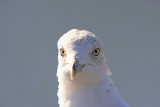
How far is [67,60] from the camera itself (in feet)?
4.37

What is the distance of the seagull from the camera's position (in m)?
1.33

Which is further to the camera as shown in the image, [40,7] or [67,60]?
[40,7]

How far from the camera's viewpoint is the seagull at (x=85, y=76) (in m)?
1.33

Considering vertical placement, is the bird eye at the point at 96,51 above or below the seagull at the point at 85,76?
above

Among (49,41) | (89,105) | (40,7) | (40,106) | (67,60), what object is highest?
(40,7)

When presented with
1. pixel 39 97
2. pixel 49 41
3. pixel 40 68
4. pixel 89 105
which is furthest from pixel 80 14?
pixel 89 105

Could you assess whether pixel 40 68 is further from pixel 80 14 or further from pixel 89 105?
pixel 89 105

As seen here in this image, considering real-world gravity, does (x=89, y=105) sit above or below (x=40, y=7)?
below

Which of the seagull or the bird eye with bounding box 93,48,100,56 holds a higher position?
the bird eye with bounding box 93,48,100,56

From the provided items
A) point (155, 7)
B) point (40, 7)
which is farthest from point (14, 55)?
point (155, 7)

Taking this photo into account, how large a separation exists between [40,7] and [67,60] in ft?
6.49

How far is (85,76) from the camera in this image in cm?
134

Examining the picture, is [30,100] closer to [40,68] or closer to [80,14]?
[40,68]

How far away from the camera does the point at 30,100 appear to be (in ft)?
10.4
